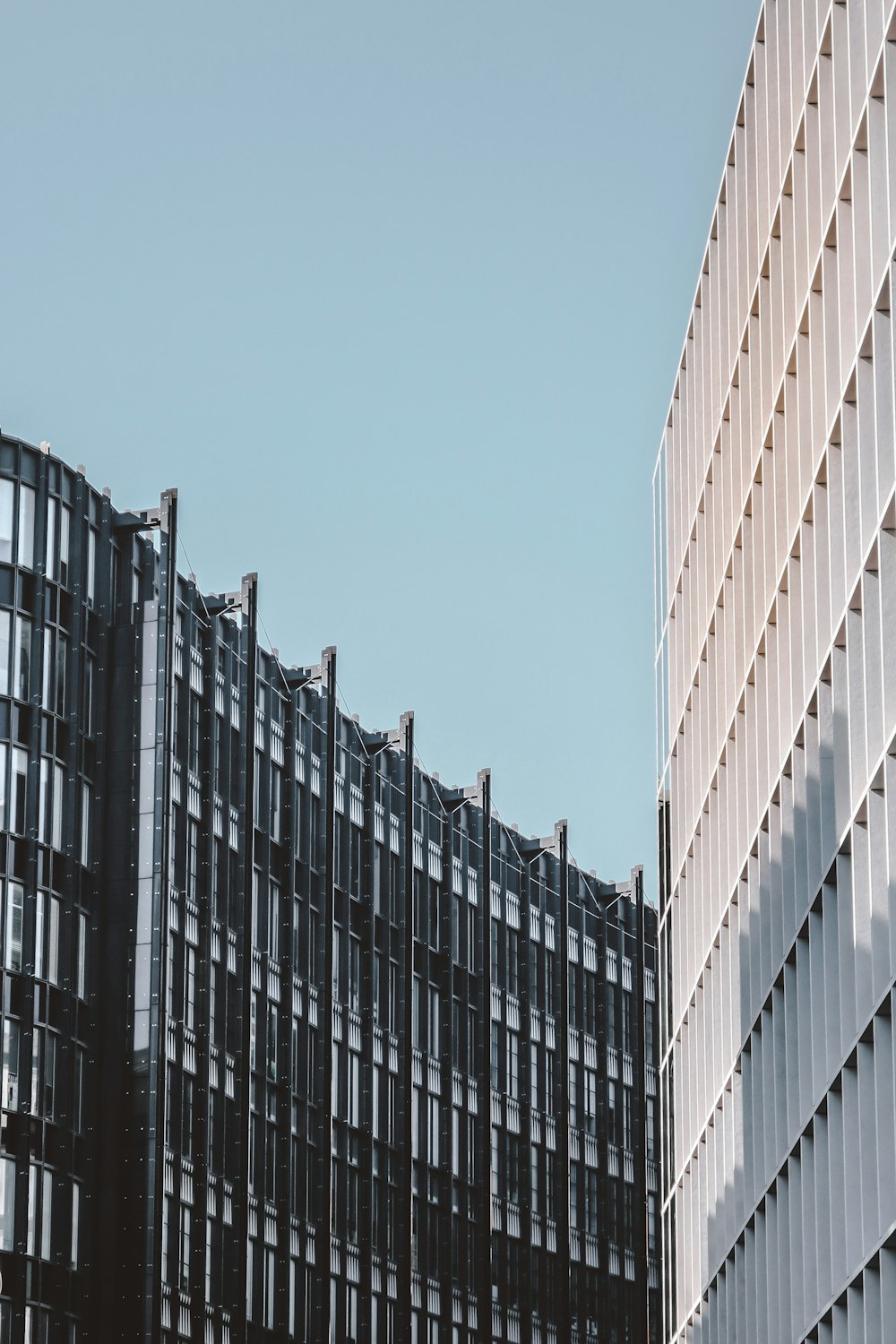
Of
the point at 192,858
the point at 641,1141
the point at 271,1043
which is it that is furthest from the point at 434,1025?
the point at 192,858

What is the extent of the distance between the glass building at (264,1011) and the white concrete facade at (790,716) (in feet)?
69.9

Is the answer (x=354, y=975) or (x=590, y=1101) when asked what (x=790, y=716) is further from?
(x=590, y=1101)

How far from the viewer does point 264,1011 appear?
87.5 metres

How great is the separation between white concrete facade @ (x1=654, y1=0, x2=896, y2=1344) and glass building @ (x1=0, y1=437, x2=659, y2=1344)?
2129 centimetres

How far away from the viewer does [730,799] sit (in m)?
51.2

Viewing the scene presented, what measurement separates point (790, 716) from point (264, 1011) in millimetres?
47615

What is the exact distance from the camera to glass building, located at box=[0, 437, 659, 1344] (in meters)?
75.1

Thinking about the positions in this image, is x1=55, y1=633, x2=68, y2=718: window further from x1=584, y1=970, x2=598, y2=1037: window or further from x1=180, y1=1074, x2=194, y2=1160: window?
x1=584, y1=970, x2=598, y2=1037: window

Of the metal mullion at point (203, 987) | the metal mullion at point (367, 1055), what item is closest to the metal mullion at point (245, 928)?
the metal mullion at point (203, 987)

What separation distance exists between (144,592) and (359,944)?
21.0 metres

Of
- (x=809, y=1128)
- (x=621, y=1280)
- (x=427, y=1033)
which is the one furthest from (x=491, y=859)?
(x=809, y=1128)

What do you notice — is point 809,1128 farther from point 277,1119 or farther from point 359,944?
point 359,944

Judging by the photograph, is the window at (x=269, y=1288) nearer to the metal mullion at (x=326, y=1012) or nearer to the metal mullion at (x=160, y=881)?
the metal mullion at (x=326, y=1012)

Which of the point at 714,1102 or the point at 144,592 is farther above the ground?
the point at 144,592
